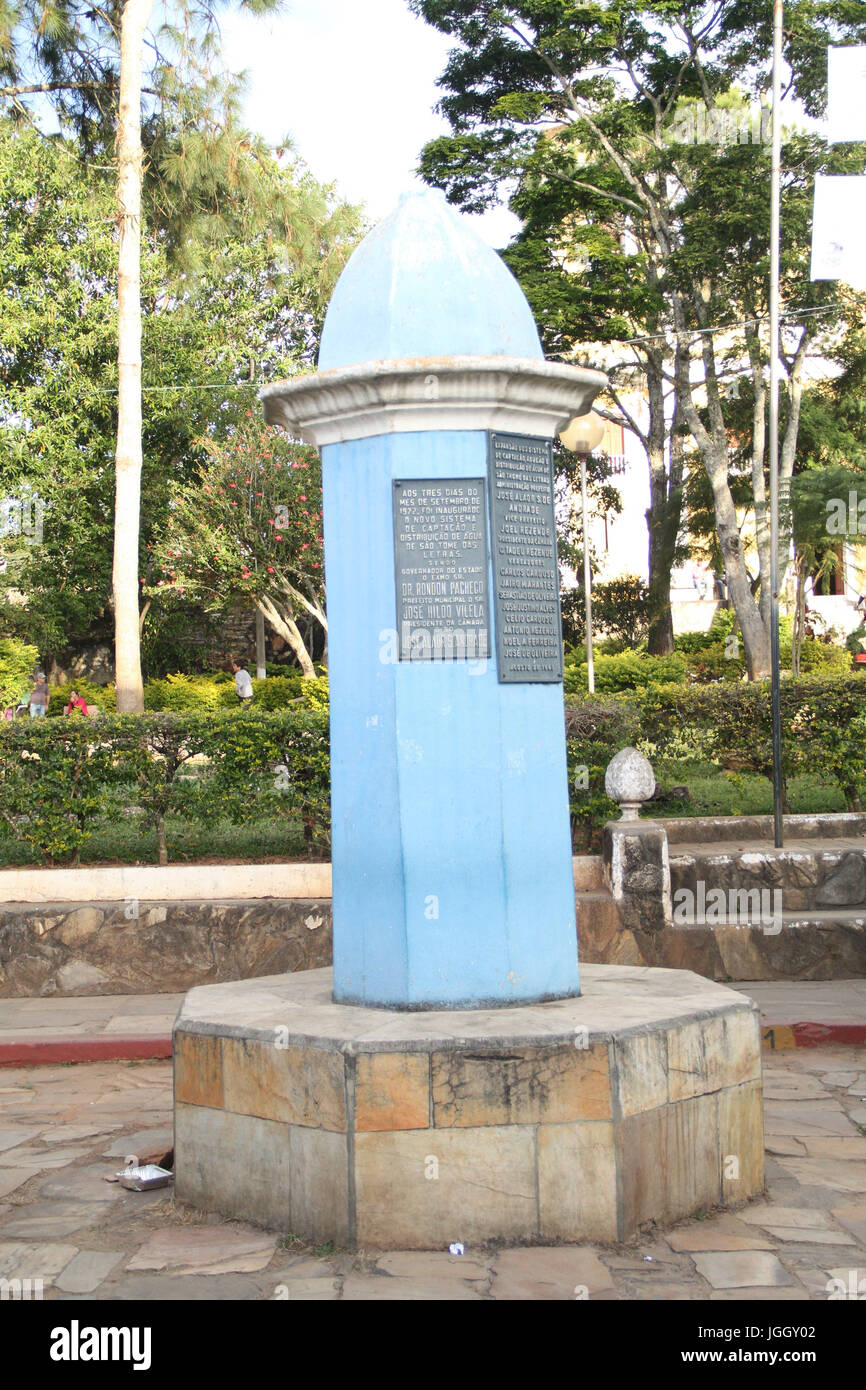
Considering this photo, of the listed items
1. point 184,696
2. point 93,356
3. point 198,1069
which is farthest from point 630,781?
point 93,356

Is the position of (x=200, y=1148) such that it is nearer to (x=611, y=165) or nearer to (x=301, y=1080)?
(x=301, y=1080)

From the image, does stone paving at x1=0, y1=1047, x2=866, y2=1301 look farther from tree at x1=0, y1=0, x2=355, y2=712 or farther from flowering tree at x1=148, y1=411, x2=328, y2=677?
flowering tree at x1=148, y1=411, x2=328, y2=677

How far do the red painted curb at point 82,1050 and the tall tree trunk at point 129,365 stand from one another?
8227mm

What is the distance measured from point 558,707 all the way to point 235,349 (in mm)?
23824

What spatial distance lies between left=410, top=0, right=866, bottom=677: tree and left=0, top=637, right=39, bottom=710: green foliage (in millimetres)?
10943

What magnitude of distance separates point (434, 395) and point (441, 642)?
87 centimetres

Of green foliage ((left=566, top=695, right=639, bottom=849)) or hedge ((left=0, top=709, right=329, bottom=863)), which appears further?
green foliage ((left=566, top=695, right=639, bottom=849))

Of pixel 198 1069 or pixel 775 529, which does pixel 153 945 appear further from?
pixel 775 529

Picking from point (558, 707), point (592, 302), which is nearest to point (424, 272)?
point (558, 707)

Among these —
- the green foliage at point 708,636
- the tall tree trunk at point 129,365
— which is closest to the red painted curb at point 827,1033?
the tall tree trunk at point 129,365

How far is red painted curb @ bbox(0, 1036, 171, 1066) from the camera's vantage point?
22.9 feet

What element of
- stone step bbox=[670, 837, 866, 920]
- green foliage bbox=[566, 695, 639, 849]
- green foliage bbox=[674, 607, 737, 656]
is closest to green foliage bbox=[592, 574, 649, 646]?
green foliage bbox=[674, 607, 737, 656]

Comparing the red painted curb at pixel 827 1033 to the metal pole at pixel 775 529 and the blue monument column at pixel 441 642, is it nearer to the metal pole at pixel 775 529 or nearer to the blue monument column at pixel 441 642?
the metal pole at pixel 775 529

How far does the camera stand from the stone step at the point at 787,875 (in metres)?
8.48
